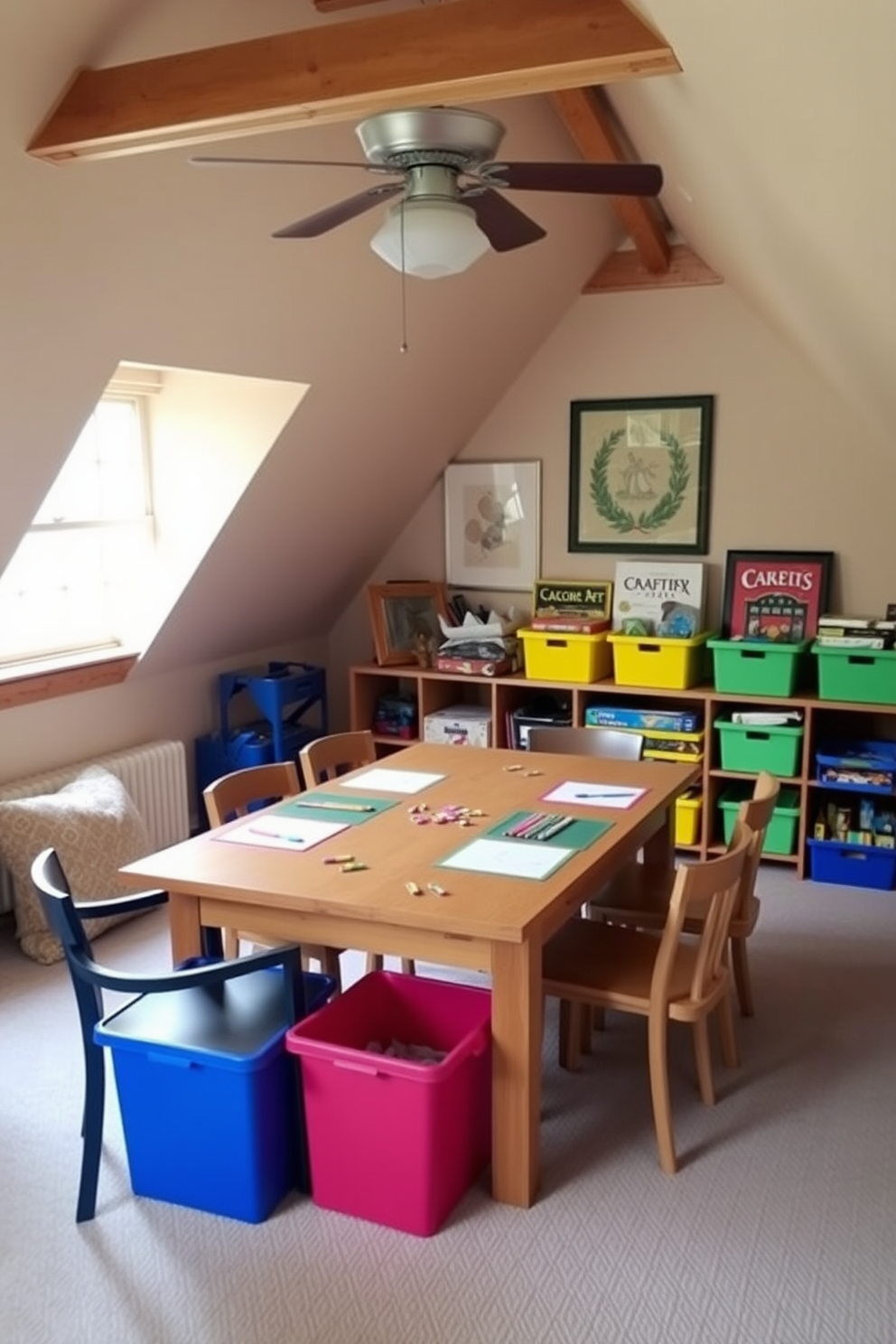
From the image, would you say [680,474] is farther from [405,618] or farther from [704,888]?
[704,888]

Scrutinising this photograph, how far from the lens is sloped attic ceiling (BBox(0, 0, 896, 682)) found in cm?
163

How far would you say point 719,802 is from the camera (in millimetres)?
4586

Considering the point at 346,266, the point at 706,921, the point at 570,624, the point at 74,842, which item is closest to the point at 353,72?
the point at 346,266

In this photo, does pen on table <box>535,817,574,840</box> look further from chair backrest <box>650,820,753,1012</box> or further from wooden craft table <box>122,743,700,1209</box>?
chair backrest <box>650,820,753,1012</box>

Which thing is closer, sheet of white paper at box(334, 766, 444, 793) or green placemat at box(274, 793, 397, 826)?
Answer: green placemat at box(274, 793, 397, 826)

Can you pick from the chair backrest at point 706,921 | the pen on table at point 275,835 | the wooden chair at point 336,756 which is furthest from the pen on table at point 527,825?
the wooden chair at point 336,756

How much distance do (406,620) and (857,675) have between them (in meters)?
2.08

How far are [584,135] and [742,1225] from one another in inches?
124

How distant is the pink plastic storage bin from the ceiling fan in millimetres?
1631

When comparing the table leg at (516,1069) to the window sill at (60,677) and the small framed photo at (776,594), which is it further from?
the small framed photo at (776,594)

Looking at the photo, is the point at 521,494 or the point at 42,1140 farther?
the point at 521,494

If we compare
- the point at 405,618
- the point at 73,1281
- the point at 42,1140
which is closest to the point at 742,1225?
the point at 73,1281

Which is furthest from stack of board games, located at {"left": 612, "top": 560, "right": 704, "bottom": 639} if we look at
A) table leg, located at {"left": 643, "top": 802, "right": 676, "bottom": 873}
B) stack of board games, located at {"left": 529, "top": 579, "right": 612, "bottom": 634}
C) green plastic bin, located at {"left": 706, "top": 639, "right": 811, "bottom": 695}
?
table leg, located at {"left": 643, "top": 802, "right": 676, "bottom": 873}

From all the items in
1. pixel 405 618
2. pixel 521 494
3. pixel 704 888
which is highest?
pixel 521 494
